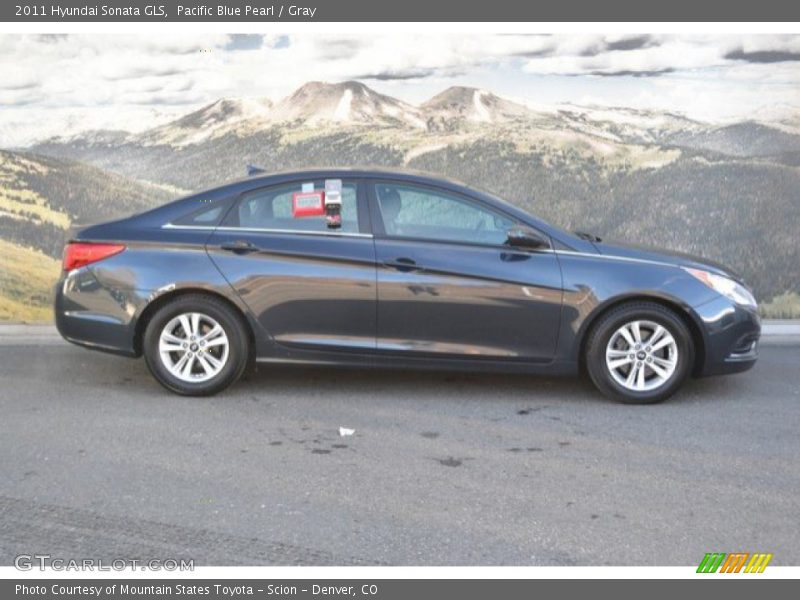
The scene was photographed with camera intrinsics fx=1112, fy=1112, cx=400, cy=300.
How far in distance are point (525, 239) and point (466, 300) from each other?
20.9 inches

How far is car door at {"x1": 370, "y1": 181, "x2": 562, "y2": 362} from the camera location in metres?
6.93

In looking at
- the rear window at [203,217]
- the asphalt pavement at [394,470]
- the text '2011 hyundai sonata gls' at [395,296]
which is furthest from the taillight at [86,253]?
the asphalt pavement at [394,470]

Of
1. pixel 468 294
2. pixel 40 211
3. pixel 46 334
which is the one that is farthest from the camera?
pixel 40 211

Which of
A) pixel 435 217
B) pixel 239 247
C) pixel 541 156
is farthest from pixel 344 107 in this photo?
pixel 239 247

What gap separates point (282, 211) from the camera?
7.13 m

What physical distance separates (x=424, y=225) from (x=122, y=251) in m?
1.93

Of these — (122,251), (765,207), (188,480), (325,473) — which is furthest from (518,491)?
(765,207)

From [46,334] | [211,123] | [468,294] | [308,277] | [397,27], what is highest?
[397,27]

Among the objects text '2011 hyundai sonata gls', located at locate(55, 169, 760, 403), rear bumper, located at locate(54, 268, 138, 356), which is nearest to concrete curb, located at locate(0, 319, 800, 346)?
rear bumper, located at locate(54, 268, 138, 356)

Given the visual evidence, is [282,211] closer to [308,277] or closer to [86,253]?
[308,277]

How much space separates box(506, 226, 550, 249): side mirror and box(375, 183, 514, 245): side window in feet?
0.25

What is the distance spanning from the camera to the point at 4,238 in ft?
32.1

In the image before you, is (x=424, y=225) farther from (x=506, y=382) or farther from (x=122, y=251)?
(x=122, y=251)

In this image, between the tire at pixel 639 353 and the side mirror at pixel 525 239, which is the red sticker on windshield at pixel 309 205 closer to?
the side mirror at pixel 525 239
